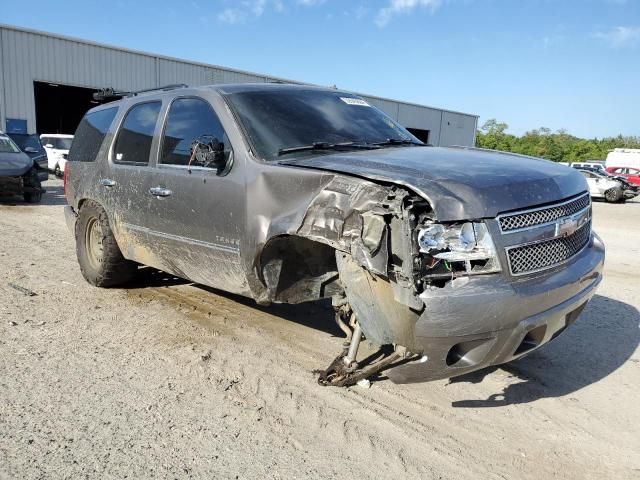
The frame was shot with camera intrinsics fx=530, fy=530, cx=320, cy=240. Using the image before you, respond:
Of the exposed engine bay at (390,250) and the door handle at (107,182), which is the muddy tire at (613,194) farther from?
the exposed engine bay at (390,250)

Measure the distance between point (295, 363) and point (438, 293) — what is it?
1.53 m

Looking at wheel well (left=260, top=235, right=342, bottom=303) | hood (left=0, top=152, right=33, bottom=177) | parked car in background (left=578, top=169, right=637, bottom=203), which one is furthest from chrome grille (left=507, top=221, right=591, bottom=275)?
parked car in background (left=578, top=169, right=637, bottom=203)

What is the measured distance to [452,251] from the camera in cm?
257

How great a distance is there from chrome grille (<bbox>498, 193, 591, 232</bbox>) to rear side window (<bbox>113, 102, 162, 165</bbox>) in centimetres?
310

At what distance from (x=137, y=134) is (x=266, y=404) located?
2882 millimetres

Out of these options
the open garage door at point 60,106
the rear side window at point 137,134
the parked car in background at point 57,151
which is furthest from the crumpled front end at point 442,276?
the open garage door at point 60,106

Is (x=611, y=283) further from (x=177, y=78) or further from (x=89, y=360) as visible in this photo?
(x=177, y=78)

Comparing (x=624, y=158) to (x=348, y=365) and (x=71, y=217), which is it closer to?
(x=71, y=217)

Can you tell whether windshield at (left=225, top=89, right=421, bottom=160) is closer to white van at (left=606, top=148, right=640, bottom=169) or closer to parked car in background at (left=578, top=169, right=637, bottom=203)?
parked car in background at (left=578, top=169, right=637, bottom=203)

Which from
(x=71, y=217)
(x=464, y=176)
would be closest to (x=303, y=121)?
(x=464, y=176)

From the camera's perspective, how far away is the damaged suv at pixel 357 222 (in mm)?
2586

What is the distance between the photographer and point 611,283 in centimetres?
633

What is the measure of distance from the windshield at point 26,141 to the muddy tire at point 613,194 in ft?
73.0

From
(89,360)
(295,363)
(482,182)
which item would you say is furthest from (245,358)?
(482,182)
